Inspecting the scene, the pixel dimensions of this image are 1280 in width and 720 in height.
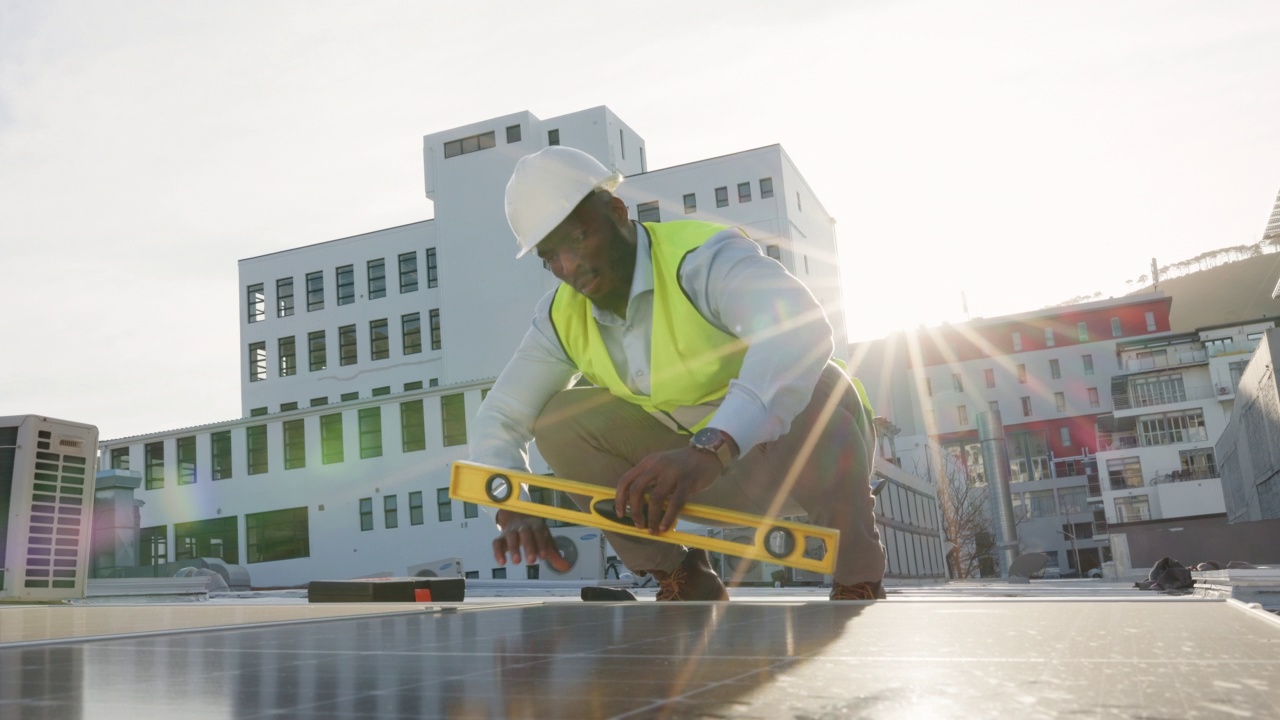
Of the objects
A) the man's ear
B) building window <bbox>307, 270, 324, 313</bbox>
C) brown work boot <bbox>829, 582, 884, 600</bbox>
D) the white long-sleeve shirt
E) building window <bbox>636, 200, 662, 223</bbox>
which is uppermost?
building window <bbox>636, 200, 662, 223</bbox>

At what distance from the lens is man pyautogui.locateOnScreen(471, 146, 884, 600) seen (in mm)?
3000

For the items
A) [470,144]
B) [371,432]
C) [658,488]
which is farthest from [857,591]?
[470,144]

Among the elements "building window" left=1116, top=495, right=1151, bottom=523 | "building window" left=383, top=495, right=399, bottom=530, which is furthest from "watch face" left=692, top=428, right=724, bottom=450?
"building window" left=1116, top=495, right=1151, bottom=523

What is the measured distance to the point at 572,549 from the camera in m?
23.4

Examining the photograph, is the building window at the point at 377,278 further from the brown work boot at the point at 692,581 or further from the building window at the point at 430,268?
the brown work boot at the point at 692,581

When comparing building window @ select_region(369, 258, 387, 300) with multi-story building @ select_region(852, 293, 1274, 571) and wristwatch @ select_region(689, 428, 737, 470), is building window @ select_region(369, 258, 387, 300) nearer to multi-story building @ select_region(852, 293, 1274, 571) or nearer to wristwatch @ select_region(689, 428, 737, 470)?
multi-story building @ select_region(852, 293, 1274, 571)

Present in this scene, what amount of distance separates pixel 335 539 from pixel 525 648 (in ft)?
113

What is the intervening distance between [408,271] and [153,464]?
481 inches

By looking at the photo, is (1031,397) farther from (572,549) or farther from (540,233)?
(540,233)

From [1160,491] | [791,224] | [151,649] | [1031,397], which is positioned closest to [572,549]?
[791,224]

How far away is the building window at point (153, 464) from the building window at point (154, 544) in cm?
155

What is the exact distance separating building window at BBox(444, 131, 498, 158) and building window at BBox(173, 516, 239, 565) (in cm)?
1651

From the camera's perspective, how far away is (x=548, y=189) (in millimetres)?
3232

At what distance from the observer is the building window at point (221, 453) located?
36.1m
